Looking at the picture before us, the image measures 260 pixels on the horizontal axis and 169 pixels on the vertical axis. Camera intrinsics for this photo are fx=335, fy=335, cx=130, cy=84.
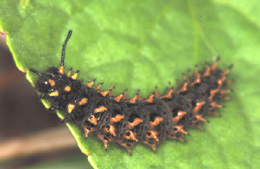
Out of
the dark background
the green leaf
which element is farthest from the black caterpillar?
the dark background

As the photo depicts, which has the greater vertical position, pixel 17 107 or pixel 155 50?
pixel 155 50

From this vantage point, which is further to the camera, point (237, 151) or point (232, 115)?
point (232, 115)

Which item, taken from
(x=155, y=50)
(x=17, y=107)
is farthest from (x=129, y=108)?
(x=17, y=107)

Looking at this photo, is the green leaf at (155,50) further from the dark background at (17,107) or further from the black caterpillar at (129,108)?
the dark background at (17,107)

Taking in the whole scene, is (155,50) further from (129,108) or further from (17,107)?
(17,107)

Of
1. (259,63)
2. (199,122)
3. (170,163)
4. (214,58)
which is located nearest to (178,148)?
(170,163)

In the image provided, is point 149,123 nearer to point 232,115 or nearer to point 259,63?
point 232,115
